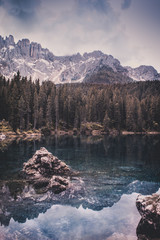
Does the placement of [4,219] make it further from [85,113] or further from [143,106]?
[143,106]

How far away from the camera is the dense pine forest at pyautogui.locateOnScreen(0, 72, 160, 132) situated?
10412 centimetres

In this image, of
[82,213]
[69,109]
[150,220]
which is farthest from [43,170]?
[69,109]

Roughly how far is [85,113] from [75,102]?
11.1 metres

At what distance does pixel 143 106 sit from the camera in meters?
142

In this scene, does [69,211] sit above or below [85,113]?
below

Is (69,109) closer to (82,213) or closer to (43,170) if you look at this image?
(43,170)

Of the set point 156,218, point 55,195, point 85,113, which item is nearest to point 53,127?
point 85,113

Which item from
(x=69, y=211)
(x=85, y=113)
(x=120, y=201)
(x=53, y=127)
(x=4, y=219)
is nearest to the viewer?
(x=4, y=219)

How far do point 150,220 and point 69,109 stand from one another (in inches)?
4708

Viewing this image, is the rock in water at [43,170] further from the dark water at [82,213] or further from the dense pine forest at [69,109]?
the dense pine forest at [69,109]

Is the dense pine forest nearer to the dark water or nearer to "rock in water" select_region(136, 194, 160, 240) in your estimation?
the dark water

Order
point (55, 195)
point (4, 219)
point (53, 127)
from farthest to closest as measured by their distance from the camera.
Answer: point (53, 127) → point (55, 195) → point (4, 219)

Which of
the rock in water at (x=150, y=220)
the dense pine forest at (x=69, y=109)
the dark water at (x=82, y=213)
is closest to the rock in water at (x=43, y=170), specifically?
the dark water at (x=82, y=213)

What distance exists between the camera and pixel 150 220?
492 inches
